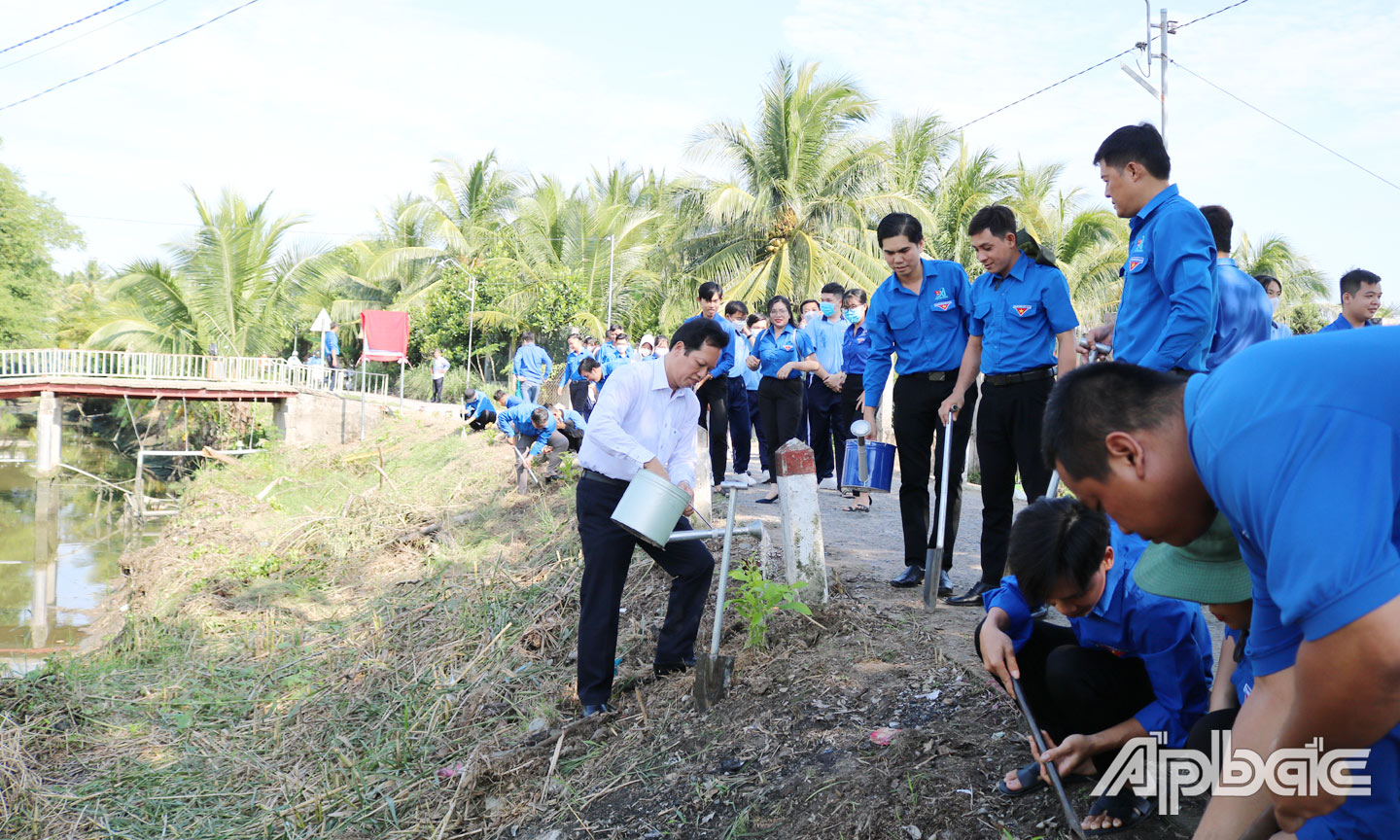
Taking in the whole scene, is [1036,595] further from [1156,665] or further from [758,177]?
[758,177]

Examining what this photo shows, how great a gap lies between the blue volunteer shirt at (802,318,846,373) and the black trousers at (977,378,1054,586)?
392 cm

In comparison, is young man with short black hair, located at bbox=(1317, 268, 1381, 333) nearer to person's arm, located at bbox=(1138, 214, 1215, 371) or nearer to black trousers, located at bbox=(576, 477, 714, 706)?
person's arm, located at bbox=(1138, 214, 1215, 371)

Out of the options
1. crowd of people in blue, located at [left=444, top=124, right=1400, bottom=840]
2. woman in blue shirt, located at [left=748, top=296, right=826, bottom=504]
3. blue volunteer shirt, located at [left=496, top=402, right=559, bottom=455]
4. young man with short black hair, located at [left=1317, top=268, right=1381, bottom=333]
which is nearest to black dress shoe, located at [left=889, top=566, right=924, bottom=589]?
crowd of people in blue, located at [left=444, top=124, right=1400, bottom=840]

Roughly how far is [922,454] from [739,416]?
4.44 meters

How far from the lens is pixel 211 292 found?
92.5 ft

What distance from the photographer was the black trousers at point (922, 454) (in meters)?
5.10

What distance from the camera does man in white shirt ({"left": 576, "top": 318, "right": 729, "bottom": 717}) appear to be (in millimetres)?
4418

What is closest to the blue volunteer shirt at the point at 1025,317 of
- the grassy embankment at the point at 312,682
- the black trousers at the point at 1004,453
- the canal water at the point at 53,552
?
the black trousers at the point at 1004,453

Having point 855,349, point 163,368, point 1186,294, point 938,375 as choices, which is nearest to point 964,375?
point 938,375

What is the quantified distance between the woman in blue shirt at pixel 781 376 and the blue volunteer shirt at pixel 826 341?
202 mm

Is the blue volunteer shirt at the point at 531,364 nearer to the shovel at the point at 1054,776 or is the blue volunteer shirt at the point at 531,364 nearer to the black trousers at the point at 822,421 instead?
the black trousers at the point at 822,421

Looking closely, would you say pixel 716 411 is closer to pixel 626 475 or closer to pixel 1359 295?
pixel 626 475

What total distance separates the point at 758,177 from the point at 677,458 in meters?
18.6

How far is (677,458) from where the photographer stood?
15.3 feet
